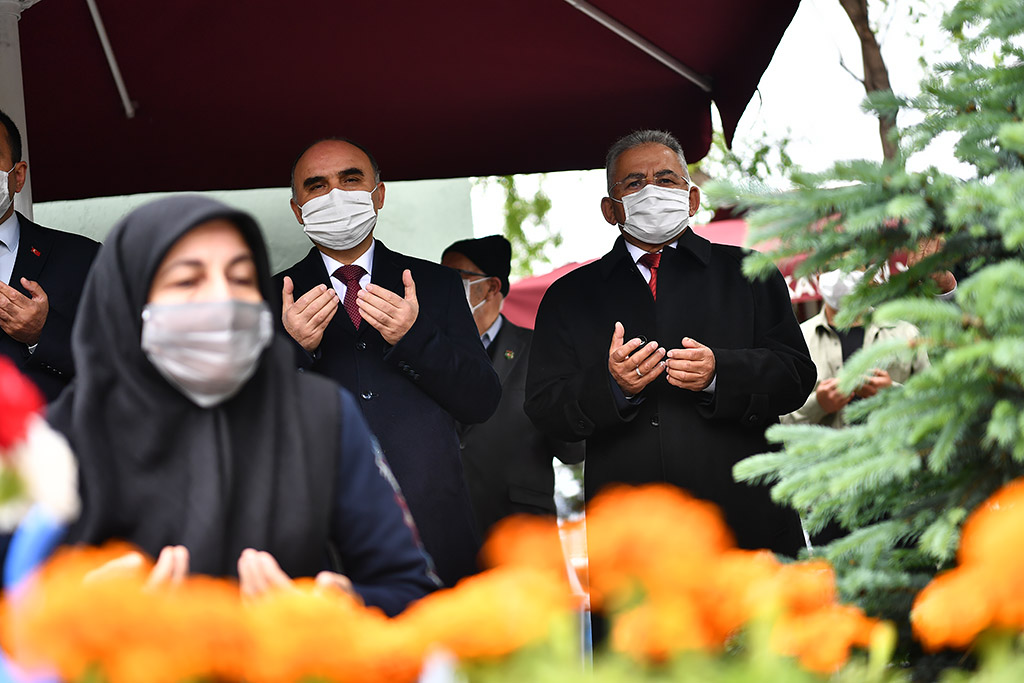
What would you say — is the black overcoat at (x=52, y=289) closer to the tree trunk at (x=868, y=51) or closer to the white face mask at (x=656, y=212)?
the white face mask at (x=656, y=212)

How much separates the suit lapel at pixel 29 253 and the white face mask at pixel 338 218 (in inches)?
34.3

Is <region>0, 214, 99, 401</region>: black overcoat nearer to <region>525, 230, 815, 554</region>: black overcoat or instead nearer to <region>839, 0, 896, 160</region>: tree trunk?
<region>525, 230, 815, 554</region>: black overcoat

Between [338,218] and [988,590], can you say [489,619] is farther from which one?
[338,218]

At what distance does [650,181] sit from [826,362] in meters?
2.25

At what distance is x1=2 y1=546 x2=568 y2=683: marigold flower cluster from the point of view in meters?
1.23

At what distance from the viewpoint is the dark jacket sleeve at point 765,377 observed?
3736 mm

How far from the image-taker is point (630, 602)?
165cm

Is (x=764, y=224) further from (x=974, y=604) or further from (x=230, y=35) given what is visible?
(x=230, y=35)

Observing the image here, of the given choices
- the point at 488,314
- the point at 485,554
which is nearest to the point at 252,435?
the point at 485,554

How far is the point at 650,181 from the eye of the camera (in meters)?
4.23

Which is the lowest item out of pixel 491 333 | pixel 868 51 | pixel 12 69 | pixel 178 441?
pixel 178 441

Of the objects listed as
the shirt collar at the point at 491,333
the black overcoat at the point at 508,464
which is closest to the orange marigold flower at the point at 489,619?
the black overcoat at the point at 508,464

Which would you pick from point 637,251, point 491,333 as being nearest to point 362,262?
point 637,251

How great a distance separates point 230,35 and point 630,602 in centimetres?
403
